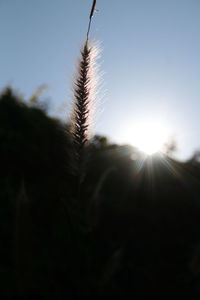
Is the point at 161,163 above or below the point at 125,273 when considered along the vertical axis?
above

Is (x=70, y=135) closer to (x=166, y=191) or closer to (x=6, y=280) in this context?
(x=6, y=280)

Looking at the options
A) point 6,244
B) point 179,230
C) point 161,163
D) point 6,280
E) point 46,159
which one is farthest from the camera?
point 161,163

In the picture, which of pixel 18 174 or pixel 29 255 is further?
pixel 18 174

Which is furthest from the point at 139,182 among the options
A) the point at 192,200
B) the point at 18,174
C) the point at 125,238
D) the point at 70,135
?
the point at 70,135

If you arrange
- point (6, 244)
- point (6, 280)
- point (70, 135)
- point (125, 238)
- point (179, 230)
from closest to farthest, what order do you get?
1. point (70, 135)
2. point (6, 280)
3. point (6, 244)
4. point (125, 238)
5. point (179, 230)

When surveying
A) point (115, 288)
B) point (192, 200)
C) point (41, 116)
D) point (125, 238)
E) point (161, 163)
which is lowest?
point (115, 288)

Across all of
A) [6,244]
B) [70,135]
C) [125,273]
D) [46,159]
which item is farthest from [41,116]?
[70,135]

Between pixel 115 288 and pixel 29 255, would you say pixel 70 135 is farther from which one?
pixel 115 288
